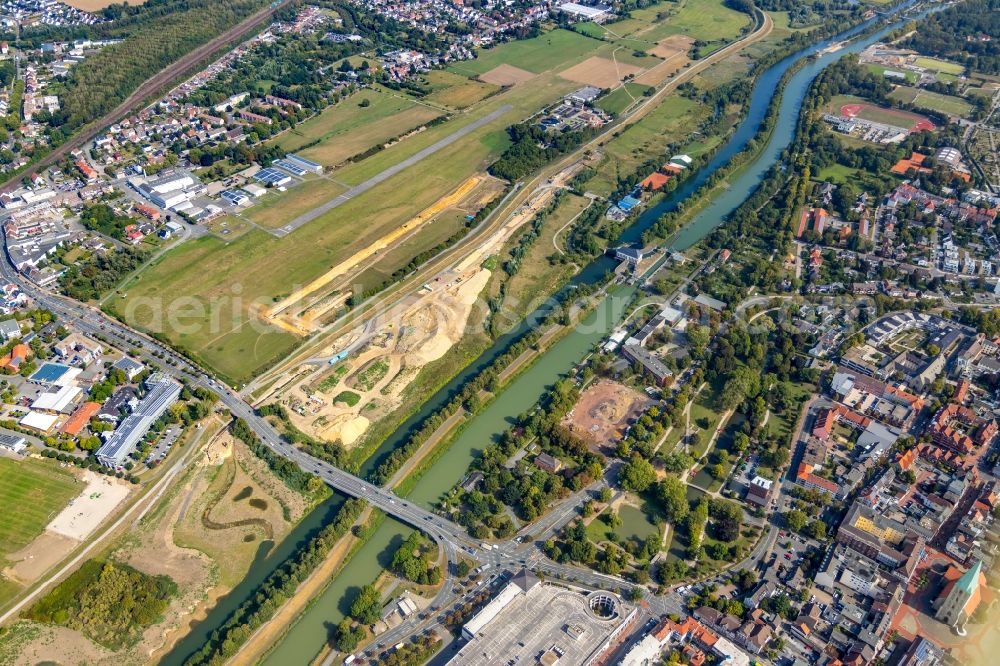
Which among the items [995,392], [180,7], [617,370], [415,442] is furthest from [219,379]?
[180,7]

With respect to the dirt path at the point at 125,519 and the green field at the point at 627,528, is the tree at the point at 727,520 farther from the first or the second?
the dirt path at the point at 125,519

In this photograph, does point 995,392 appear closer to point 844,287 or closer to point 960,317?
Answer: point 960,317

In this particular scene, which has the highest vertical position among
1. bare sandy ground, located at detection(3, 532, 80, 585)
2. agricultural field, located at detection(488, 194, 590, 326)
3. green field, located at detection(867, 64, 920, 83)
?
green field, located at detection(867, 64, 920, 83)

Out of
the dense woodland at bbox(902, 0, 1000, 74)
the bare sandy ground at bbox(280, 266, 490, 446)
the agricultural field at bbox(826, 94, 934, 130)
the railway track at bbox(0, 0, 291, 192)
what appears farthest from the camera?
the dense woodland at bbox(902, 0, 1000, 74)

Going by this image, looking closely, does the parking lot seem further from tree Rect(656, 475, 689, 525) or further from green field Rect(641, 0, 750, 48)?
green field Rect(641, 0, 750, 48)

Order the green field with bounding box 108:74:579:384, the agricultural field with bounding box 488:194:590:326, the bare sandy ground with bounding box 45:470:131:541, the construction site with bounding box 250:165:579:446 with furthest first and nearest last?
1. the agricultural field with bounding box 488:194:590:326
2. the green field with bounding box 108:74:579:384
3. the construction site with bounding box 250:165:579:446
4. the bare sandy ground with bounding box 45:470:131:541

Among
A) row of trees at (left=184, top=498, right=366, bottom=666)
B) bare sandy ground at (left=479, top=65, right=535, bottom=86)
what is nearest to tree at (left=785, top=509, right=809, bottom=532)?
row of trees at (left=184, top=498, right=366, bottom=666)

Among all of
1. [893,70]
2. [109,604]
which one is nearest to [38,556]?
[109,604]
